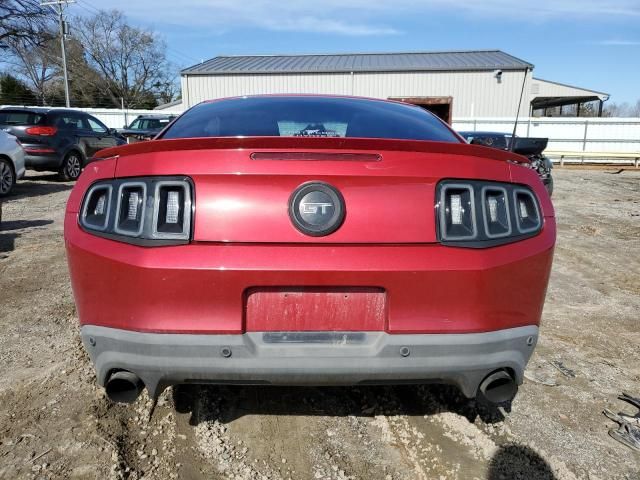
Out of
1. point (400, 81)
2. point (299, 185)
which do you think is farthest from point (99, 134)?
point (400, 81)

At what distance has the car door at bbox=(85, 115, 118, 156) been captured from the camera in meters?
12.3

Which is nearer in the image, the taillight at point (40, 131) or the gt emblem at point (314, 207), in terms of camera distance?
the gt emblem at point (314, 207)

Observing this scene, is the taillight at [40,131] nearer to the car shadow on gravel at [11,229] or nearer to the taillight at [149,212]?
the car shadow on gravel at [11,229]

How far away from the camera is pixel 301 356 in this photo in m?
1.76

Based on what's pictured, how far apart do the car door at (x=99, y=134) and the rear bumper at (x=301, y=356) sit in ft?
38.3

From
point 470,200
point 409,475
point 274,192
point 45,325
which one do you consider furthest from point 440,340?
point 45,325

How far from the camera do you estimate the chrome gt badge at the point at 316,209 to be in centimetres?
174

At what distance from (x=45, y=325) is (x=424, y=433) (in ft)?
8.75

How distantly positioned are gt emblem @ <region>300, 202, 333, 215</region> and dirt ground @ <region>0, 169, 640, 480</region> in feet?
3.55

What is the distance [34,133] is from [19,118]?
1.77ft

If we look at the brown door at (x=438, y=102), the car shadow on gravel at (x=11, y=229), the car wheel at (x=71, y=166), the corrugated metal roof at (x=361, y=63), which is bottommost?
the car shadow on gravel at (x=11, y=229)

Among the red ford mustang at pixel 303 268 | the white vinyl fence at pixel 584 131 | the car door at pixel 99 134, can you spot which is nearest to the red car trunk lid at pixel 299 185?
the red ford mustang at pixel 303 268

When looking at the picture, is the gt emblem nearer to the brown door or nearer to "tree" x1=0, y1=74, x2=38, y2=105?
the brown door

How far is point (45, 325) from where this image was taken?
3.45 m
